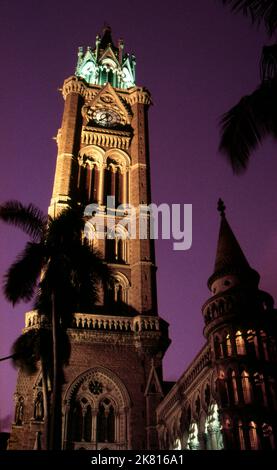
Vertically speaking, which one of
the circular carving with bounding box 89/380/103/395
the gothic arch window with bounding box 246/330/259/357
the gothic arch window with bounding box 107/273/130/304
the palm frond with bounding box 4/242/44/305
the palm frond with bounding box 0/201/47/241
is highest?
the gothic arch window with bounding box 107/273/130/304

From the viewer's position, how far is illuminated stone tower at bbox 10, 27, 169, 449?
31625mm

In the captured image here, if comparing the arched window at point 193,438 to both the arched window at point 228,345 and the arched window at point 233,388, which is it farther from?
the arched window at point 228,345

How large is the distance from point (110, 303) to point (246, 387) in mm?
18301

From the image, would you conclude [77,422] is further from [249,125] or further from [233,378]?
[249,125]

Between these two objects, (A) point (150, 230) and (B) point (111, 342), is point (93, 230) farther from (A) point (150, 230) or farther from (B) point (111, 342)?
(B) point (111, 342)

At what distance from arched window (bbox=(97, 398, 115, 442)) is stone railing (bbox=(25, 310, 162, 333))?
16.8ft

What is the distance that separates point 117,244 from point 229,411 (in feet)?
74.5

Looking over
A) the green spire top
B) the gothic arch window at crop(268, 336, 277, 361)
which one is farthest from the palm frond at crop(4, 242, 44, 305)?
the green spire top

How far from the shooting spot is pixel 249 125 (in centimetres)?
960

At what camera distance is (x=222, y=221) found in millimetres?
31125

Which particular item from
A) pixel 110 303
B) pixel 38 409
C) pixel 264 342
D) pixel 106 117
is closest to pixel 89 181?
pixel 106 117

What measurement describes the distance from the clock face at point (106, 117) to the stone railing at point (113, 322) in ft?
70.3

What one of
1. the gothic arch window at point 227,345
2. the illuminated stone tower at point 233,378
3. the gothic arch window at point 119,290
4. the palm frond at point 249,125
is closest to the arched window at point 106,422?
the illuminated stone tower at point 233,378

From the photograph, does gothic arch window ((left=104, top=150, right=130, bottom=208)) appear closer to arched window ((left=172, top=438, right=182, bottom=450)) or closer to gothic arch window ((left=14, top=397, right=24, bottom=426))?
gothic arch window ((left=14, top=397, right=24, bottom=426))
